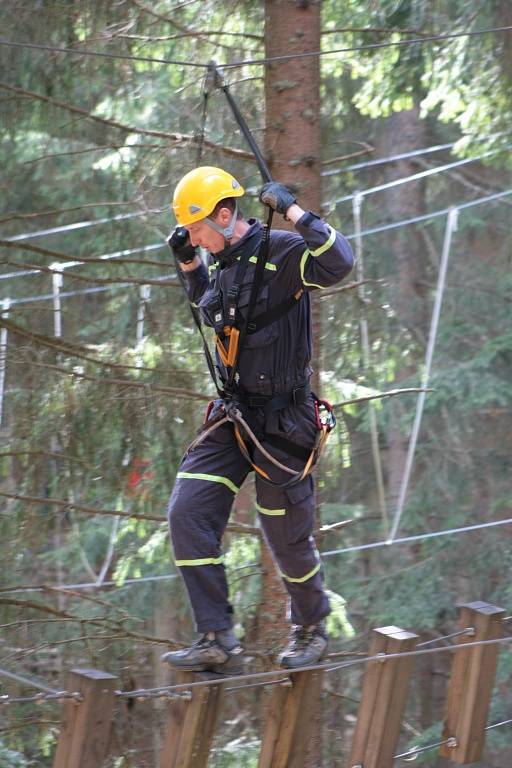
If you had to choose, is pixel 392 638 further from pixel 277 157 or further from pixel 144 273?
pixel 144 273

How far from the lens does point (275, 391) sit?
12.5ft

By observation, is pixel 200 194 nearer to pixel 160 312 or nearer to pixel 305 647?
pixel 305 647

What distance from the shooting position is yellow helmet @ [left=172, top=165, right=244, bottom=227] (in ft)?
12.0

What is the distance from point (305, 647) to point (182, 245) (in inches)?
63.3

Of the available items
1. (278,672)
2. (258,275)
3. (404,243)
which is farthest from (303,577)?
(404,243)

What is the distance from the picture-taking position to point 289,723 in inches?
150

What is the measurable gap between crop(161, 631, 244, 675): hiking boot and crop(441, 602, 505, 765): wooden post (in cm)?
116

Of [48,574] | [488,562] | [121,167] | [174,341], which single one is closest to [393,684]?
[174,341]

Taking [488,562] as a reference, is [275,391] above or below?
above

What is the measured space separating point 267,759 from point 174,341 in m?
3.12

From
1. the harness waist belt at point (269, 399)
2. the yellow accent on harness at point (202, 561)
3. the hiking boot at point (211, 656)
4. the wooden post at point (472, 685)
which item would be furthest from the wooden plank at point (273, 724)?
the harness waist belt at point (269, 399)

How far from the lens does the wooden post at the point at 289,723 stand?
382 cm

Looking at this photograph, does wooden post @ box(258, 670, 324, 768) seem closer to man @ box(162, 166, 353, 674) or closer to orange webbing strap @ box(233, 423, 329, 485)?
man @ box(162, 166, 353, 674)

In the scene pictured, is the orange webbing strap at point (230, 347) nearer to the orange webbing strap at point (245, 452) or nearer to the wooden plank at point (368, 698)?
the orange webbing strap at point (245, 452)
